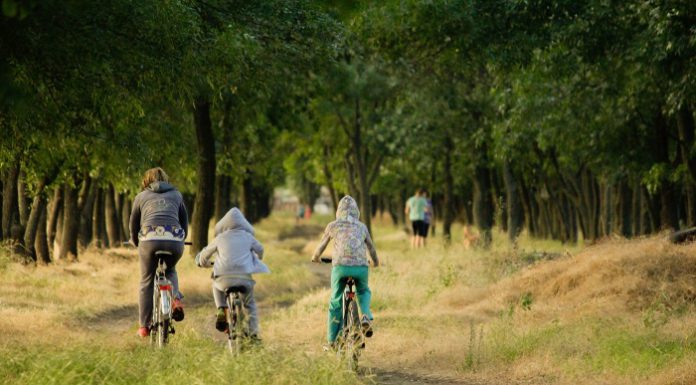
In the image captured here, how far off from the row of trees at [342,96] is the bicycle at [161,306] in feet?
6.66

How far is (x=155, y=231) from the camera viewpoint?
40.5 ft

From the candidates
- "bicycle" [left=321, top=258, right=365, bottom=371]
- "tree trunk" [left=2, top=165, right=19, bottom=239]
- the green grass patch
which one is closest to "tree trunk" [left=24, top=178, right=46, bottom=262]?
"tree trunk" [left=2, top=165, right=19, bottom=239]

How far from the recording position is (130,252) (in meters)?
32.6

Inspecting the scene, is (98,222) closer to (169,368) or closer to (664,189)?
(664,189)

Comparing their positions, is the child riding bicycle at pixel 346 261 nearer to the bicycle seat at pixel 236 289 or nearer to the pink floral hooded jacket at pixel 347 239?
the pink floral hooded jacket at pixel 347 239

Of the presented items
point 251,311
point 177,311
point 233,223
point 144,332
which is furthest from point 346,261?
point 144,332

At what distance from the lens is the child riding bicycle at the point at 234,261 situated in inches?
460

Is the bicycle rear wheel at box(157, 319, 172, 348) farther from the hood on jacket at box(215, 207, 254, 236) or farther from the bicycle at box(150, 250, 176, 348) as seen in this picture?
the hood on jacket at box(215, 207, 254, 236)

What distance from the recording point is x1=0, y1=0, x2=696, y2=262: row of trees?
12102mm

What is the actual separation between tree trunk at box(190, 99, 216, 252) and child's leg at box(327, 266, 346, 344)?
14710mm

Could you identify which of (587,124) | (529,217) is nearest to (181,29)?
(587,124)

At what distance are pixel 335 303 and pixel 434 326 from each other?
11.6 feet

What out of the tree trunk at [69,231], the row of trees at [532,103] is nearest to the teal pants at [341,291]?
the row of trees at [532,103]

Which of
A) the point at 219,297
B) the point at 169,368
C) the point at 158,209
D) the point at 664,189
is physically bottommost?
the point at 169,368
